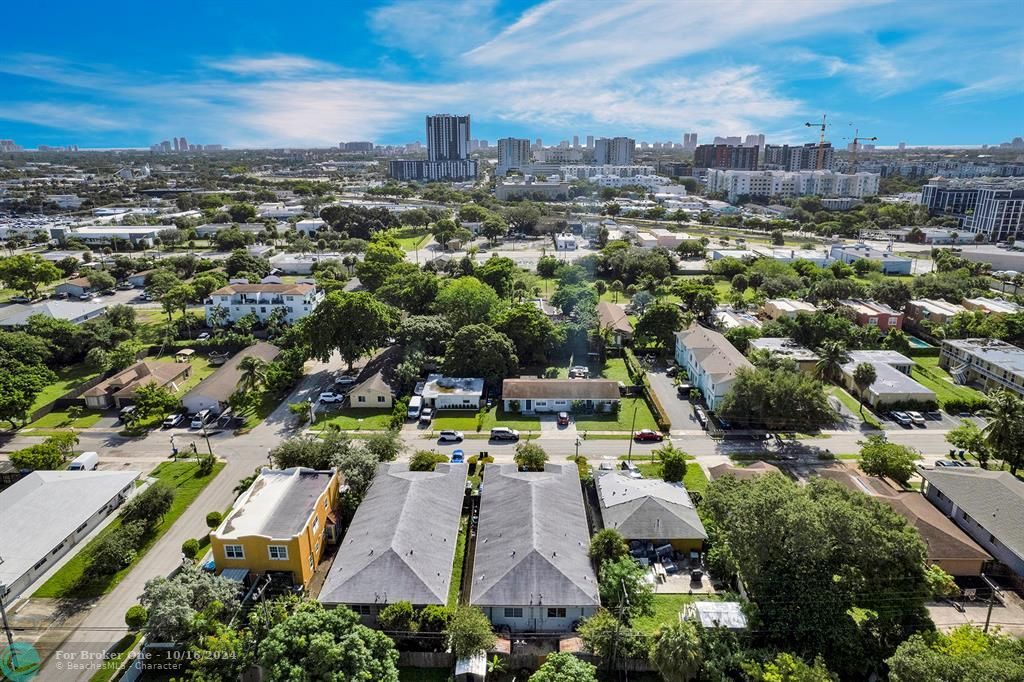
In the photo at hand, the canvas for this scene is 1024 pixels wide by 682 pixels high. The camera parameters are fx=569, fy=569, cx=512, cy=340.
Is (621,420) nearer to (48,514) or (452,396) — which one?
(452,396)

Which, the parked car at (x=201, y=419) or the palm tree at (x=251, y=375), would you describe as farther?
the palm tree at (x=251, y=375)

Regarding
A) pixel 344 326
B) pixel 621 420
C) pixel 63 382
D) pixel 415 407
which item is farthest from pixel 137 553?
pixel 621 420

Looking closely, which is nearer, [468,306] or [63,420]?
[63,420]

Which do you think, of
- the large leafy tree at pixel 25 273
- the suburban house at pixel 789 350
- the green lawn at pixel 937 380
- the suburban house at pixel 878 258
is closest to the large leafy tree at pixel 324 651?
the suburban house at pixel 789 350

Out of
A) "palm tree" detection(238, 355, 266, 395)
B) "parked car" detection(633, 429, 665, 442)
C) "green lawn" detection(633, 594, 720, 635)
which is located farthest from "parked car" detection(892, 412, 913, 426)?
"palm tree" detection(238, 355, 266, 395)

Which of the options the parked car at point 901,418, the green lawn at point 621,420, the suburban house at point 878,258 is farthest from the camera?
the suburban house at point 878,258

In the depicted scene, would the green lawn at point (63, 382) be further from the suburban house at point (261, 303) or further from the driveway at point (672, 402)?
the driveway at point (672, 402)

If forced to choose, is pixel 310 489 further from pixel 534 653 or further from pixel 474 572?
pixel 534 653
